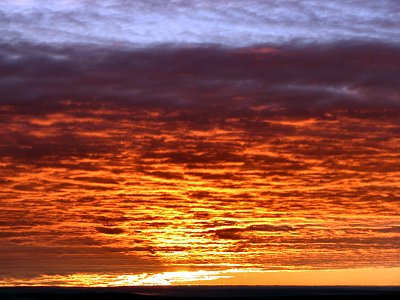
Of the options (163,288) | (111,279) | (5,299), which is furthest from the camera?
(111,279)

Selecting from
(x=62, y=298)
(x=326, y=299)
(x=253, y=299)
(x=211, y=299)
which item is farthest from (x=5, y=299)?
(x=326, y=299)

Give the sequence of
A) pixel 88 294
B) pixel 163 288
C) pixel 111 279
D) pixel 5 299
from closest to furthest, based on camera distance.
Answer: pixel 5 299, pixel 88 294, pixel 163 288, pixel 111 279

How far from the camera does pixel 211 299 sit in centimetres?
8275

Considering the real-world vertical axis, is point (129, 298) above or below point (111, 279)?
below

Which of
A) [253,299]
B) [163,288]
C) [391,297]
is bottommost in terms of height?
[391,297]

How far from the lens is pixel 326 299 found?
266 ft

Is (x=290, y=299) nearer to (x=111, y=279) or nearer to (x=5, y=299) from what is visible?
(x=5, y=299)

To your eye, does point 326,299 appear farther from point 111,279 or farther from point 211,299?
point 111,279

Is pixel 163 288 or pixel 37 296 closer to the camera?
pixel 37 296

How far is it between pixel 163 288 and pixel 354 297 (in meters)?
27.9

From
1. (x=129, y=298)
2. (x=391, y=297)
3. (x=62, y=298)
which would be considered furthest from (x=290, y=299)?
(x=62, y=298)

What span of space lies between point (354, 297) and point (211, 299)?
1614cm

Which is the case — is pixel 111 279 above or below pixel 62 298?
above

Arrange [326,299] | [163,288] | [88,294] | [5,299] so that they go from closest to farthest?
[5,299], [326,299], [88,294], [163,288]
